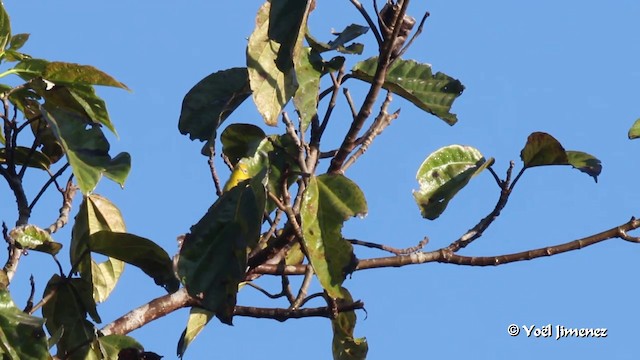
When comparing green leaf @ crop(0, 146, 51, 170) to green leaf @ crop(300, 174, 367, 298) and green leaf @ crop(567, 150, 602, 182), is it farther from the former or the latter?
green leaf @ crop(567, 150, 602, 182)

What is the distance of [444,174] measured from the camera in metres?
2.24

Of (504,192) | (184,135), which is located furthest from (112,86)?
(504,192)

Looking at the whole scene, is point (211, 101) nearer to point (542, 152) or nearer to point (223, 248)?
point (223, 248)

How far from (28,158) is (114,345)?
1.79ft

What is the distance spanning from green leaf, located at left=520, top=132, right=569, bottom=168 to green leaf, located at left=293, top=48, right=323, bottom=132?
527 mm

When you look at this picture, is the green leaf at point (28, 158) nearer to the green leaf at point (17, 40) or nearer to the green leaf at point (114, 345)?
the green leaf at point (17, 40)

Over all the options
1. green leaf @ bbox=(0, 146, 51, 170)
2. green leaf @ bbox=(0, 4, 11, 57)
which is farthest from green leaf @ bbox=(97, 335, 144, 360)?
green leaf @ bbox=(0, 4, 11, 57)

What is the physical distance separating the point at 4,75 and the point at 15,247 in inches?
18.2

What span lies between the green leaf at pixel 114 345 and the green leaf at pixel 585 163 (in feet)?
3.20

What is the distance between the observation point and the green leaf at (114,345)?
2.01 meters

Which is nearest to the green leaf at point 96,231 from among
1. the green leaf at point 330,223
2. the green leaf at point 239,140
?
the green leaf at point 239,140

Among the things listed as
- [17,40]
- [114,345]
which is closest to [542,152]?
[114,345]

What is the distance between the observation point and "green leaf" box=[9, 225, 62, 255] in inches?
80.7

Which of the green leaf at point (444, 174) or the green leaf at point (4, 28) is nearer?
the green leaf at point (444, 174)
